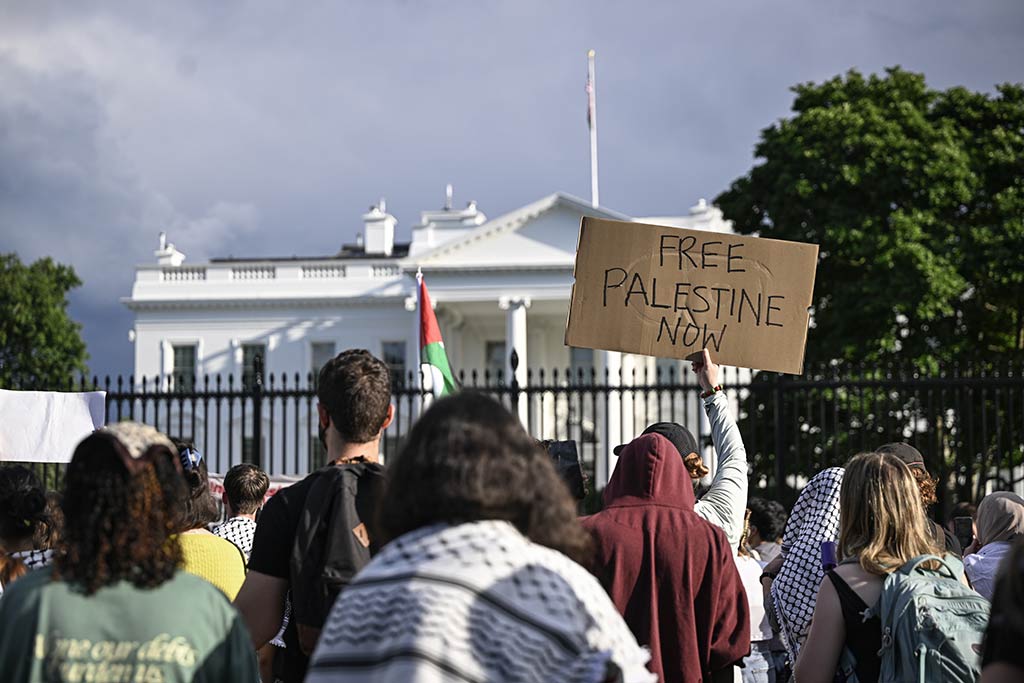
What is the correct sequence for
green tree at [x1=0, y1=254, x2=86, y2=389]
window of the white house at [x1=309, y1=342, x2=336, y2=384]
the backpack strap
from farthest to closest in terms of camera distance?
1. window of the white house at [x1=309, y1=342, x2=336, y2=384]
2. green tree at [x1=0, y1=254, x2=86, y2=389]
3. the backpack strap

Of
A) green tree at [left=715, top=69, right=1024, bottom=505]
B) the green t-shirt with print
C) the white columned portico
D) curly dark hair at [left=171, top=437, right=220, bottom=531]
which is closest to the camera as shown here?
the green t-shirt with print

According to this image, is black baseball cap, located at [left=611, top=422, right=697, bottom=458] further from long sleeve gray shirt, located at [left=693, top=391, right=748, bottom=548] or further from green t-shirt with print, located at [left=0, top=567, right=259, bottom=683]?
green t-shirt with print, located at [left=0, top=567, right=259, bottom=683]

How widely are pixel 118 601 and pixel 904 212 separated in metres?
21.9

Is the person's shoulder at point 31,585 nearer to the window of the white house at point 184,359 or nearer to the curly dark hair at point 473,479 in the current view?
the curly dark hair at point 473,479

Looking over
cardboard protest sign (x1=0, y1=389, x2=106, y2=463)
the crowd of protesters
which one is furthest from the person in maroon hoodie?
cardboard protest sign (x1=0, y1=389, x2=106, y2=463)

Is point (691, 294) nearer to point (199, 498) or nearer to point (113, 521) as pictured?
point (199, 498)

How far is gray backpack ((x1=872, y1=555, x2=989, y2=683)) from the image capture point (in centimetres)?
328

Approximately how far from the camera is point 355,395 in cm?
323

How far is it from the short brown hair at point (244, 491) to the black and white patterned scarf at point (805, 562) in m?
2.27

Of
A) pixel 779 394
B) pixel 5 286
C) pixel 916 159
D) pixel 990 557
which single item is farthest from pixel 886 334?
pixel 5 286

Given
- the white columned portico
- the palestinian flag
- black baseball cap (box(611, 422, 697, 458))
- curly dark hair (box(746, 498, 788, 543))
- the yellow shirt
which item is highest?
the white columned portico

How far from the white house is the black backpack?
37382 millimetres

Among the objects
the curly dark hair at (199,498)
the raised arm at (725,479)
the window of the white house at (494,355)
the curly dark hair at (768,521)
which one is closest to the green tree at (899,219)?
the curly dark hair at (768,521)

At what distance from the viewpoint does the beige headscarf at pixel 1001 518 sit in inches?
188
